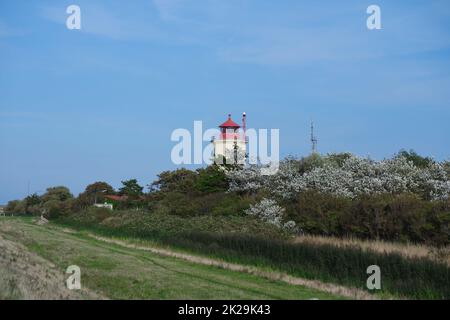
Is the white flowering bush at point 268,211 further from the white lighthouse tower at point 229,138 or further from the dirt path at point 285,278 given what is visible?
the white lighthouse tower at point 229,138

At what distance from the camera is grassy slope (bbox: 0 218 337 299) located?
12117mm

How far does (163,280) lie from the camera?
1385 cm

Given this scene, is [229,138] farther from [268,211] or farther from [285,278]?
[285,278]

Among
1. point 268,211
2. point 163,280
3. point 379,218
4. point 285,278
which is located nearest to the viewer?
point 163,280

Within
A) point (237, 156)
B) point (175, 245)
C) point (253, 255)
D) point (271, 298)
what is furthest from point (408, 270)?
point (237, 156)

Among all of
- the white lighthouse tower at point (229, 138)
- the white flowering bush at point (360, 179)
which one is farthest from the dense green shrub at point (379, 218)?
the white lighthouse tower at point (229, 138)

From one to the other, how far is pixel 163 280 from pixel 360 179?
64.9ft

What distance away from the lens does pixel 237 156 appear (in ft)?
142

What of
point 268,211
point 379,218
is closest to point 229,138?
point 268,211

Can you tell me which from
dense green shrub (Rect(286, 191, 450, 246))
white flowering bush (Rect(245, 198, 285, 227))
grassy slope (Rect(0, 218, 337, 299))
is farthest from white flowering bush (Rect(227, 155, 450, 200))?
grassy slope (Rect(0, 218, 337, 299))

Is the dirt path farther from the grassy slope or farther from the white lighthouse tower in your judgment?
the white lighthouse tower
